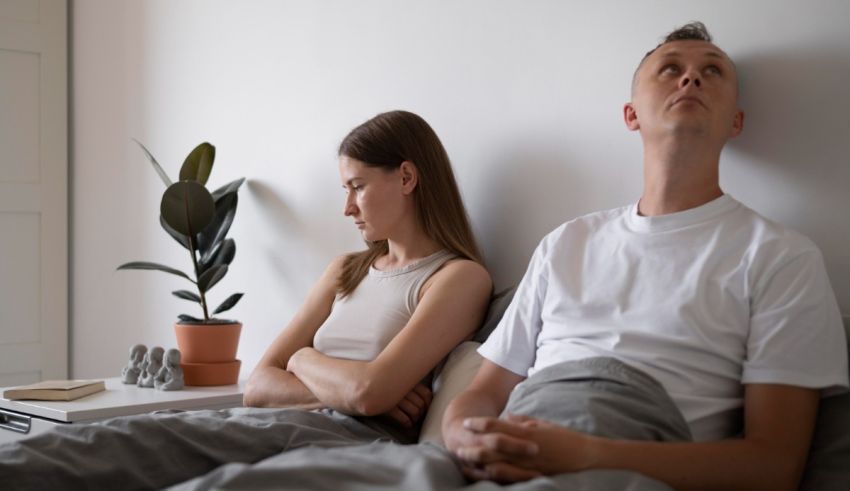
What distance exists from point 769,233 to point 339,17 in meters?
1.58

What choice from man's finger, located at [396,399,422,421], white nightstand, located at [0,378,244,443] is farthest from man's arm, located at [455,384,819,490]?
white nightstand, located at [0,378,244,443]

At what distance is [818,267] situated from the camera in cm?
145

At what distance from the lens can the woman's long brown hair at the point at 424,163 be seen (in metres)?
2.15

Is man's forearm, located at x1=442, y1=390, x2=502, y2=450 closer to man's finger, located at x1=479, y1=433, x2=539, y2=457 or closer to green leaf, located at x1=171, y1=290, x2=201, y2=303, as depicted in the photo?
man's finger, located at x1=479, y1=433, x2=539, y2=457

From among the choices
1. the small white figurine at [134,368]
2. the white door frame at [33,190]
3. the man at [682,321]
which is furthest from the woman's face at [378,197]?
the white door frame at [33,190]

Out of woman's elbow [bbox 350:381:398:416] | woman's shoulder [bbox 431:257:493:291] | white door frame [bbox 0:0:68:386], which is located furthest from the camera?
white door frame [bbox 0:0:68:386]

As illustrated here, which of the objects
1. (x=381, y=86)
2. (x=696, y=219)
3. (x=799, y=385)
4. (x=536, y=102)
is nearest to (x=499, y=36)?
(x=536, y=102)

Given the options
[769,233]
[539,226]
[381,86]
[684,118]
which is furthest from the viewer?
[381,86]

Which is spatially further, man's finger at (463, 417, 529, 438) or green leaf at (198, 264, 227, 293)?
green leaf at (198, 264, 227, 293)

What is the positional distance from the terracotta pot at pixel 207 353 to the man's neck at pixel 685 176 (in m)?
1.52

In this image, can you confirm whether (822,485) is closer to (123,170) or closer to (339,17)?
(339,17)

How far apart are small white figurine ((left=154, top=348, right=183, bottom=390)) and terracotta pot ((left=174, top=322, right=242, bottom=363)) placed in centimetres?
8

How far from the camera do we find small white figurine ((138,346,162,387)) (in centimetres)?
272

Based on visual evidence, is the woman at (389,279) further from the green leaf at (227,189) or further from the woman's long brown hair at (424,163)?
the green leaf at (227,189)
